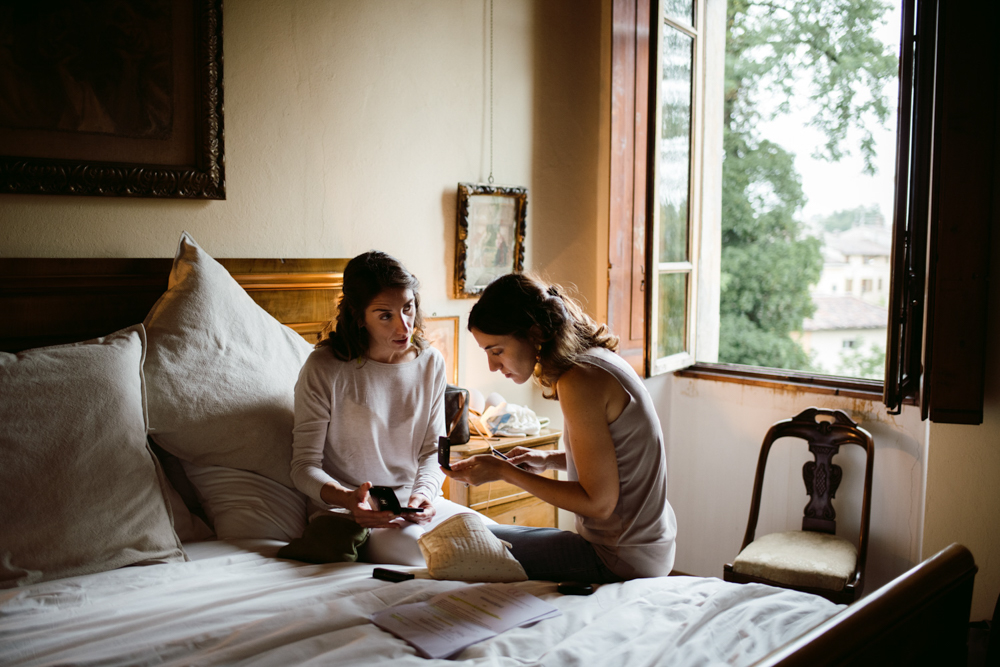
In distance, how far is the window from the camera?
92.0 inches

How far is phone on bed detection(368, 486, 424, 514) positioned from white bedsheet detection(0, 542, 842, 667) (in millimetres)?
208

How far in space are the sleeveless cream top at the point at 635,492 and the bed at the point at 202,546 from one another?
0.10 m

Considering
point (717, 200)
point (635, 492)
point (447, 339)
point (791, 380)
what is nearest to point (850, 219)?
point (717, 200)

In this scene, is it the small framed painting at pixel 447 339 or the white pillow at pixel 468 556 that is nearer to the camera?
Answer: the white pillow at pixel 468 556

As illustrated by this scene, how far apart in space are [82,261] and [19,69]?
20.8 inches

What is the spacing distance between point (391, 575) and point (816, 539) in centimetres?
197

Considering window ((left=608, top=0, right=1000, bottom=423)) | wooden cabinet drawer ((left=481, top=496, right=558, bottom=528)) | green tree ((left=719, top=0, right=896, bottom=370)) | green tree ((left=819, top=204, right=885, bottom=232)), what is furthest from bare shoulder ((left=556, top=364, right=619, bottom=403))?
green tree ((left=819, top=204, right=885, bottom=232))

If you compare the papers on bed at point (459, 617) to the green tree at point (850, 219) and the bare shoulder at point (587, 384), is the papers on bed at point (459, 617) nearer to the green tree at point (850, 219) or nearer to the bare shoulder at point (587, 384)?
the bare shoulder at point (587, 384)

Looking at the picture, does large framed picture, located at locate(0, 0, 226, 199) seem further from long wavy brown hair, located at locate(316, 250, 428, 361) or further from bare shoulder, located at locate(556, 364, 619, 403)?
bare shoulder, located at locate(556, 364, 619, 403)

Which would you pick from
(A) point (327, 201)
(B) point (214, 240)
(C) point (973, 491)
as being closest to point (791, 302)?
(C) point (973, 491)

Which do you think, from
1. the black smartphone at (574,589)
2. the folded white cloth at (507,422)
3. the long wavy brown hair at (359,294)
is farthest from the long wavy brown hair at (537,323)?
the folded white cloth at (507,422)

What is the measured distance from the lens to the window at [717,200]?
92.0 inches

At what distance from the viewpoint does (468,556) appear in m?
1.70

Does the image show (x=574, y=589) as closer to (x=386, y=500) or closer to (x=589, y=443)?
(x=589, y=443)
